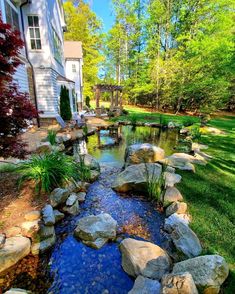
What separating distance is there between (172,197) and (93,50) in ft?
89.6

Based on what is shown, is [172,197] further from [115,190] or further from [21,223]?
[21,223]

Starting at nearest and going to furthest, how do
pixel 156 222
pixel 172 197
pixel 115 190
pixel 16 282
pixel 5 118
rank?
pixel 16 282
pixel 5 118
pixel 156 222
pixel 172 197
pixel 115 190

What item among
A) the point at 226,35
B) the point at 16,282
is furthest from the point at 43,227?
the point at 226,35

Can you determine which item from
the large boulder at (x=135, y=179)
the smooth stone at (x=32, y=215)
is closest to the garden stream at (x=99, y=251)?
the large boulder at (x=135, y=179)

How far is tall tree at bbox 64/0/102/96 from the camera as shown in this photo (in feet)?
84.4

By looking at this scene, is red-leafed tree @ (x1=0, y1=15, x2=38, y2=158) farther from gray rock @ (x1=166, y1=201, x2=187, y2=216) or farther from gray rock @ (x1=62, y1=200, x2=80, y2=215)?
gray rock @ (x1=166, y1=201, x2=187, y2=216)

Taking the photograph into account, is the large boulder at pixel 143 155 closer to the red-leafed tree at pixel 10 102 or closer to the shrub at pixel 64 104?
the red-leafed tree at pixel 10 102

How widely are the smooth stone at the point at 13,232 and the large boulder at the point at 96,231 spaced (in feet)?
2.71

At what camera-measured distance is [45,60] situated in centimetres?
1062

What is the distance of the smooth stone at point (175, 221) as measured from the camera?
2989 mm

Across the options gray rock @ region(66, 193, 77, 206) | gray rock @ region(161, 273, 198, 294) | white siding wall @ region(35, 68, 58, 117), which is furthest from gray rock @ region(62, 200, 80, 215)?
white siding wall @ region(35, 68, 58, 117)

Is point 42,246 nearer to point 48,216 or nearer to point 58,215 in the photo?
point 48,216

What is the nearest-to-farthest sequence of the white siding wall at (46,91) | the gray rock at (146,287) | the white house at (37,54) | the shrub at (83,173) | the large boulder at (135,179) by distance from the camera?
1. the gray rock at (146,287)
2. the large boulder at (135,179)
3. the shrub at (83,173)
4. the white house at (37,54)
5. the white siding wall at (46,91)

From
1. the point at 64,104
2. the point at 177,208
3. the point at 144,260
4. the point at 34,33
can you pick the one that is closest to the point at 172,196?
the point at 177,208
